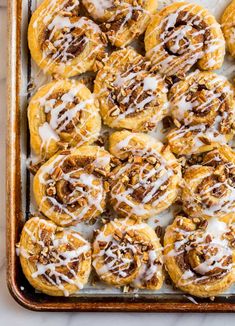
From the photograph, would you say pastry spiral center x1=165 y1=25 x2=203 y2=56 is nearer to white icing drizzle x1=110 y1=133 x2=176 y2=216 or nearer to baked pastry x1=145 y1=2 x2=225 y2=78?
baked pastry x1=145 y1=2 x2=225 y2=78

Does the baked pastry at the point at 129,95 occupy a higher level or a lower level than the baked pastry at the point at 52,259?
higher

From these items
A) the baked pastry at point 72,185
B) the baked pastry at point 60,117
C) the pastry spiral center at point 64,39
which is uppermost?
the pastry spiral center at point 64,39

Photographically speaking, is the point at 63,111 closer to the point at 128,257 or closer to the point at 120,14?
the point at 120,14


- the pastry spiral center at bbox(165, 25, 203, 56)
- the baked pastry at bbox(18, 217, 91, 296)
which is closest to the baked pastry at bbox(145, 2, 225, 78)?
the pastry spiral center at bbox(165, 25, 203, 56)

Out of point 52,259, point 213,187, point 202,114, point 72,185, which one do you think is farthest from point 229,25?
point 52,259

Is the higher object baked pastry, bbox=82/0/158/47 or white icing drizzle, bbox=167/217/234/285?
baked pastry, bbox=82/0/158/47

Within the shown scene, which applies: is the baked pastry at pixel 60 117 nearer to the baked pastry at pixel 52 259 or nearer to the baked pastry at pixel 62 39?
the baked pastry at pixel 62 39

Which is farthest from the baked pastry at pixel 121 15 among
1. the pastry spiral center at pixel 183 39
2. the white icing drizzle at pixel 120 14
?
the pastry spiral center at pixel 183 39
